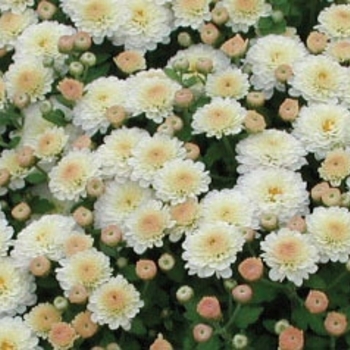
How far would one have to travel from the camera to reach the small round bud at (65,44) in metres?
2.35

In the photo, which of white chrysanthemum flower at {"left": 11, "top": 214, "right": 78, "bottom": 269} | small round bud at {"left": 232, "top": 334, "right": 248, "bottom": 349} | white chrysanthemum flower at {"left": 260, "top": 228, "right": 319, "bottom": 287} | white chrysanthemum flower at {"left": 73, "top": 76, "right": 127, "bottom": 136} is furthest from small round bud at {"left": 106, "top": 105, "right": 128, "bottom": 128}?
small round bud at {"left": 232, "top": 334, "right": 248, "bottom": 349}

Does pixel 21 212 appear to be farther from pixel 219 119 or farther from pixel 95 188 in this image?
pixel 219 119

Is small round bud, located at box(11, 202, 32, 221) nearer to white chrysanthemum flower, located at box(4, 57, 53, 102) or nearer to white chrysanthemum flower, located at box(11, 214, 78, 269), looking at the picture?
white chrysanthemum flower, located at box(11, 214, 78, 269)

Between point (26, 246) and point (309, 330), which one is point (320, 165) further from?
point (26, 246)

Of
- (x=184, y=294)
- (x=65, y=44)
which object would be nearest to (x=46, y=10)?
(x=65, y=44)

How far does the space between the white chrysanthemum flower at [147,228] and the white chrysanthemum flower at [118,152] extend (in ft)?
0.42

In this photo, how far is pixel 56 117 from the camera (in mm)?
2318

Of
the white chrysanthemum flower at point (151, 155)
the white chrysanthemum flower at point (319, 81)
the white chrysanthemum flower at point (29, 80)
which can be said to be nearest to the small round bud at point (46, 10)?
the white chrysanthemum flower at point (29, 80)

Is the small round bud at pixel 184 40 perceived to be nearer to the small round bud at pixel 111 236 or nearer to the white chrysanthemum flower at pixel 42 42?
the white chrysanthemum flower at pixel 42 42

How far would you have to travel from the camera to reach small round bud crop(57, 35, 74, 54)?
235 centimetres

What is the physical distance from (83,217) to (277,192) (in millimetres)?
371

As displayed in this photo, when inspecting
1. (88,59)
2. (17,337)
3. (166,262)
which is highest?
(88,59)

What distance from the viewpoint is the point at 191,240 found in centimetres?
202

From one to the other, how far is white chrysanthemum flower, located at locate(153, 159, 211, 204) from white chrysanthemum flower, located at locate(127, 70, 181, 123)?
0.15m
